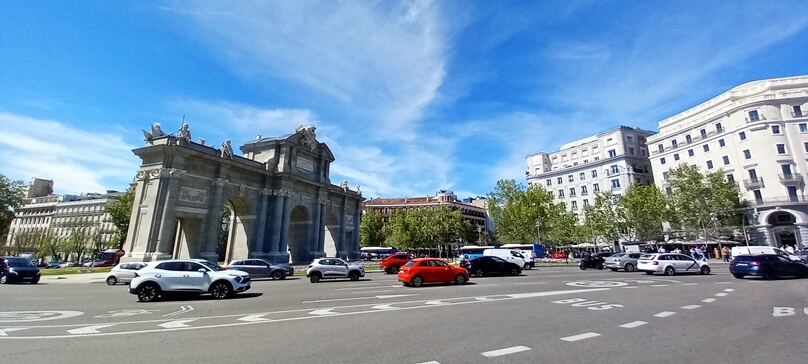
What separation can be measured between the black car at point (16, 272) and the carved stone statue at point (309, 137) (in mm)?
25415

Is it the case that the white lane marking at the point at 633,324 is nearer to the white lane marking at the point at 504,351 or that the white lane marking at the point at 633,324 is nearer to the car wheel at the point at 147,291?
the white lane marking at the point at 504,351

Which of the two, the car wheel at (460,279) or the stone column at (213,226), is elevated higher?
the stone column at (213,226)

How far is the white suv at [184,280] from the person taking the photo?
44.5ft

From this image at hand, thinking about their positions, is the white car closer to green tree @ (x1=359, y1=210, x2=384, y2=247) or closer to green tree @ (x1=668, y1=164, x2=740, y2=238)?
green tree @ (x1=668, y1=164, x2=740, y2=238)

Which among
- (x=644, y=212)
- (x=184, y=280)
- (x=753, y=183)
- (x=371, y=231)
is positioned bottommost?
(x=184, y=280)

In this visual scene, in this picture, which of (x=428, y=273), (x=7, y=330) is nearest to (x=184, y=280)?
(x=7, y=330)

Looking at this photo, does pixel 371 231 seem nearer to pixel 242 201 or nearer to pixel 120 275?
pixel 242 201

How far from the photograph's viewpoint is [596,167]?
242ft

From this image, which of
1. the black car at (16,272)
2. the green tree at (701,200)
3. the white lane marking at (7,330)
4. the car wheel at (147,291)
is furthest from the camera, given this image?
the green tree at (701,200)

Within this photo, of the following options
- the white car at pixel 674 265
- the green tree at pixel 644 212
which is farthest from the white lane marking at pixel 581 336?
the green tree at pixel 644 212

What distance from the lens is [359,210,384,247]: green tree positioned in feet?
307

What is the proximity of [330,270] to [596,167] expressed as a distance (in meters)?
67.9

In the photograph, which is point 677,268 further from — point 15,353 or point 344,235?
point 344,235

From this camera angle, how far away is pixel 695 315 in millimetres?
9750
